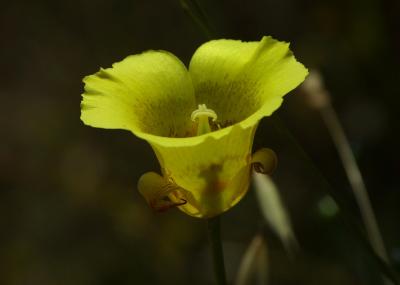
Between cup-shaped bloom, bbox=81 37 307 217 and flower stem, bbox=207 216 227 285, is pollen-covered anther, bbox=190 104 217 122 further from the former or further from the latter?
flower stem, bbox=207 216 227 285

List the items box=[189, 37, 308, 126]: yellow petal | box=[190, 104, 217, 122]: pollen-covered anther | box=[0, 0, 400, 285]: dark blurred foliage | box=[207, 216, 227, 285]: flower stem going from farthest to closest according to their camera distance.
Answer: box=[0, 0, 400, 285]: dark blurred foliage → box=[190, 104, 217, 122]: pollen-covered anther → box=[189, 37, 308, 126]: yellow petal → box=[207, 216, 227, 285]: flower stem

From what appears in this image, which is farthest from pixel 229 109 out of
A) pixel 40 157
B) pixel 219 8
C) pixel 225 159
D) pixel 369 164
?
pixel 40 157

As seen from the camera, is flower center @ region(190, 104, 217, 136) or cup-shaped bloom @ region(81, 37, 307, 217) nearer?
cup-shaped bloom @ region(81, 37, 307, 217)

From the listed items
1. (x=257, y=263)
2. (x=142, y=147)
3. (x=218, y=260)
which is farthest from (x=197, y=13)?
(x=142, y=147)

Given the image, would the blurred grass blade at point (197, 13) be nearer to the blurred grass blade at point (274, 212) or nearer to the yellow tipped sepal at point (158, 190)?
the yellow tipped sepal at point (158, 190)

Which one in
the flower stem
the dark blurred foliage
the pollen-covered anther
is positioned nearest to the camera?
the flower stem

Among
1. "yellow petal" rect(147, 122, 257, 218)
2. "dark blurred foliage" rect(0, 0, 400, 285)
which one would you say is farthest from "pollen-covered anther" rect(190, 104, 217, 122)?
"dark blurred foliage" rect(0, 0, 400, 285)
